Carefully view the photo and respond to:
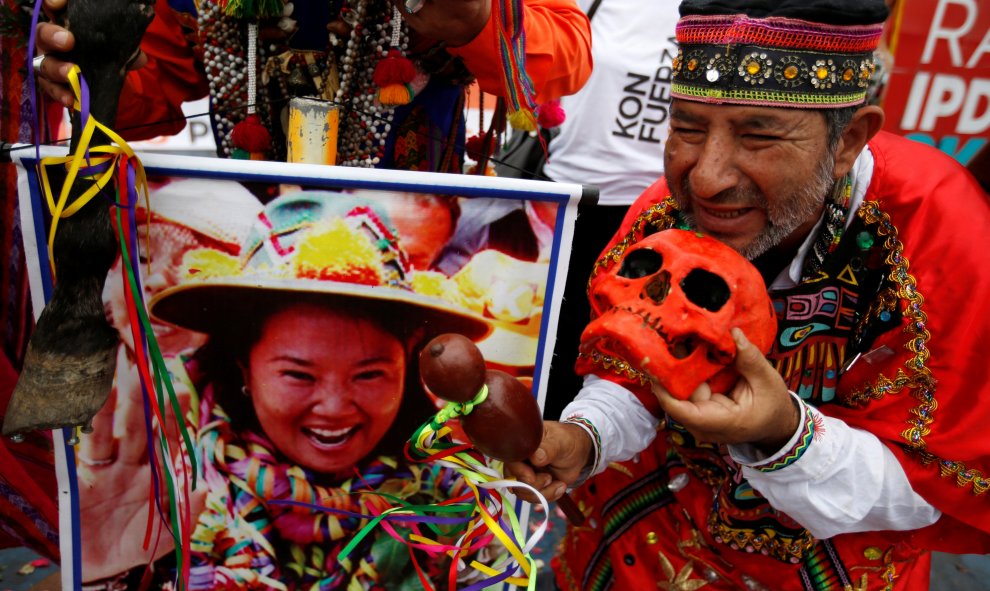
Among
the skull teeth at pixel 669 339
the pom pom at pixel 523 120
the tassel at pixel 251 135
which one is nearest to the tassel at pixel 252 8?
the tassel at pixel 251 135

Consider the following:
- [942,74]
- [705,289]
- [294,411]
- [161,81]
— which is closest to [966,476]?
[705,289]

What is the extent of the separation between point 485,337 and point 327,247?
13.0 inches

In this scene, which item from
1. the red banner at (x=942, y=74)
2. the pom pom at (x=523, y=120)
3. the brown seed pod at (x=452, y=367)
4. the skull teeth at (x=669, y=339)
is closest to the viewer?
the brown seed pod at (x=452, y=367)

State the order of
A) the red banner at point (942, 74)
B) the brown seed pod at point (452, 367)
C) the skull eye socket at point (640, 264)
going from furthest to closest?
1. the red banner at point (942, 74)
2. the skull eye socket at point (640, 264)
3. the brown seed pod at point (452, 367)

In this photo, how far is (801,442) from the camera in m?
1.22

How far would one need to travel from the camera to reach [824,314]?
4.53ft

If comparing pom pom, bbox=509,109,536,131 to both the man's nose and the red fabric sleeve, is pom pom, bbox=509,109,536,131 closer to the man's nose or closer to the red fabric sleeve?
the man's nose

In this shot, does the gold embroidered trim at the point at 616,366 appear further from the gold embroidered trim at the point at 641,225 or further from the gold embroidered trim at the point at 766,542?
the gold embroidered trim at the point at 766,542

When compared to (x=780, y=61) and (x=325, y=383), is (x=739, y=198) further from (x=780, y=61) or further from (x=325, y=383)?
(x=325, y=383)

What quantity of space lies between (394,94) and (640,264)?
614mm

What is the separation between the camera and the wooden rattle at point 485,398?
3.00ft

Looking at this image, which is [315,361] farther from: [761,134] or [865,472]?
[865,472]

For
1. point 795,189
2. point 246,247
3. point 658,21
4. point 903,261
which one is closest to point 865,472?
point 903,261

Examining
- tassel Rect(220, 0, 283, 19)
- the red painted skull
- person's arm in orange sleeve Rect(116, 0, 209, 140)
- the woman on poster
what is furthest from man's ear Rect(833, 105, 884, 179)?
person's arm in orange sleeve Rect(116, 0, 209, 140)
